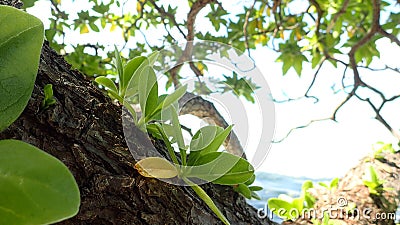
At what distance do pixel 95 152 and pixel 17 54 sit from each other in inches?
4.2

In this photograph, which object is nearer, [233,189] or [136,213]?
[136,213]

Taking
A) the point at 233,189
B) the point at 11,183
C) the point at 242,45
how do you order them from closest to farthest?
the point at 11,183 < the point at 233,189 < the point at 242,45

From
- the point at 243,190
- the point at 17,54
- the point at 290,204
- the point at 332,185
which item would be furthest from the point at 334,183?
the point at 17,54

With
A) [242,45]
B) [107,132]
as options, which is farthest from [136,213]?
[242,45]

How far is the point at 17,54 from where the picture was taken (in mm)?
166

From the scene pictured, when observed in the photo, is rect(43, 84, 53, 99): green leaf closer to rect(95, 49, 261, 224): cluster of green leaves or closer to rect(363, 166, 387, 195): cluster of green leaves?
rect(95, 49, 261, 224): cluster of green leaves

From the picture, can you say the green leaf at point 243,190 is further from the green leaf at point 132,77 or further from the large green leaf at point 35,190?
the large green leaf at point 35,190

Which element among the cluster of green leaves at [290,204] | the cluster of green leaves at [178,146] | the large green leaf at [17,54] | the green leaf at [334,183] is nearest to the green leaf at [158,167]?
the cluster of green leaves at [178,146]

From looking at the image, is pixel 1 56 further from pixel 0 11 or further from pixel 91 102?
pixel 91 102

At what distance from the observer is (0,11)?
0.54 ft

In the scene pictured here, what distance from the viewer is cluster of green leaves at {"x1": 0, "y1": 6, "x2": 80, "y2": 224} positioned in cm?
14

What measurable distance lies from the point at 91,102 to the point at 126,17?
0.92m

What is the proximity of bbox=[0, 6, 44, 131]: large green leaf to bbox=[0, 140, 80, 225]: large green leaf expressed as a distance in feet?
0.09

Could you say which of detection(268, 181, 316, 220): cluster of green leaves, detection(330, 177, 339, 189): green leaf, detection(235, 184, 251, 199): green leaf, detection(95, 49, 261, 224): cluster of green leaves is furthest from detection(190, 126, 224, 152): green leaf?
detection(330, 177, 339, 189): green leaf
